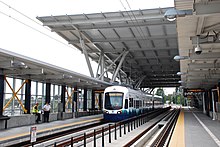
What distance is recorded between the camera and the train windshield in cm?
2145

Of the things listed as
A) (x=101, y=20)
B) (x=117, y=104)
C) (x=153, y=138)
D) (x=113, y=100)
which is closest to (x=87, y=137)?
(x=153, y=138)

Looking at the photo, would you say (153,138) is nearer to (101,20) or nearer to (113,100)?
(113,100)

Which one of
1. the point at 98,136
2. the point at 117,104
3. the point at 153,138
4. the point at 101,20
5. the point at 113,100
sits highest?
the point at 101,20

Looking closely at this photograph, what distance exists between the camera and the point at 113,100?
21750 millimetres

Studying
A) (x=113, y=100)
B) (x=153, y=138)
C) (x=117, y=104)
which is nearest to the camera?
(x=153, y=138)

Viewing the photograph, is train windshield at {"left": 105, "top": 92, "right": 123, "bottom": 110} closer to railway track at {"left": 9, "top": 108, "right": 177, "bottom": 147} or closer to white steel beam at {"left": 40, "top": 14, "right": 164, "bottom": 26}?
railway track at {"left": 9, "top": 108, "right": 177, "bottom": 147}

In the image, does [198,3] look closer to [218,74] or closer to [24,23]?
[24,23]

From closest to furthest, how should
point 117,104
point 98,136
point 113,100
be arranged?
point 98,136, point 117,104, point 113,100

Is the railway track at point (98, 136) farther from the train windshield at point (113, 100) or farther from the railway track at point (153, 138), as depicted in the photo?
the train windshield at point (113, 100)

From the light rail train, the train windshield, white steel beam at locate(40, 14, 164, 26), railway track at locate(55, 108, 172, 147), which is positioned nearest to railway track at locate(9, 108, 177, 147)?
railway track at locate(55, 108, 172, 147)

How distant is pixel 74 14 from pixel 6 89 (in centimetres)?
906

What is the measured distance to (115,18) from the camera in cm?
2327

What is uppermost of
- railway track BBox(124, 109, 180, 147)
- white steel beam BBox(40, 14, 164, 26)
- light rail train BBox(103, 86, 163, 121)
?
white steel beam BBox(40, 14, 164, 26)

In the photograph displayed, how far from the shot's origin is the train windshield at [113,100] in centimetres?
2145
